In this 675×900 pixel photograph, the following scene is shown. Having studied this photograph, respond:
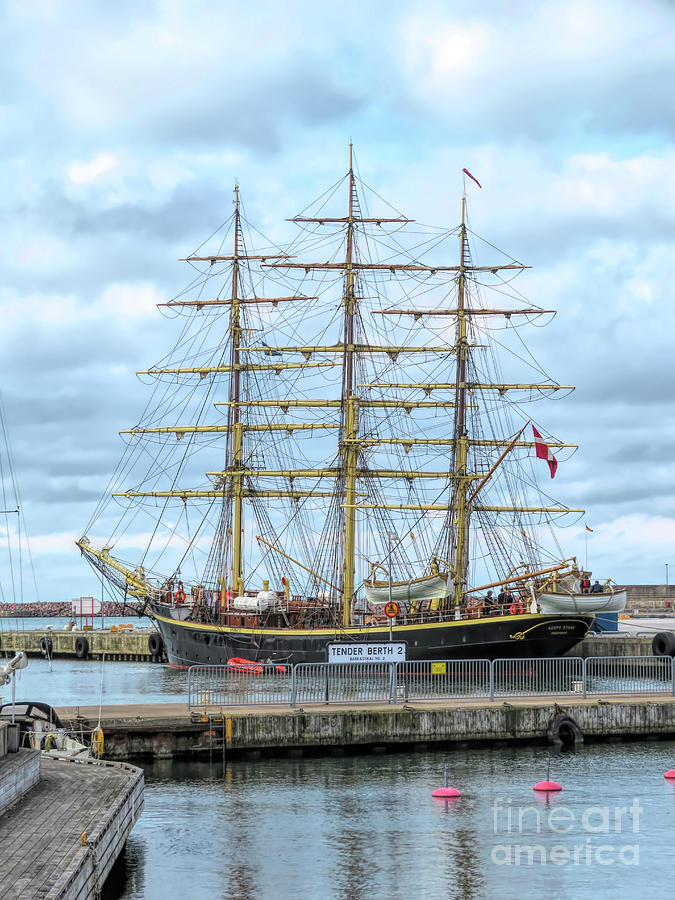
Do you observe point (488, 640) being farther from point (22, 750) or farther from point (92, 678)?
point (22, 750)

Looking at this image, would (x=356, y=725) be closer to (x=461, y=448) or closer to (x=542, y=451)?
(x=542, y=451)

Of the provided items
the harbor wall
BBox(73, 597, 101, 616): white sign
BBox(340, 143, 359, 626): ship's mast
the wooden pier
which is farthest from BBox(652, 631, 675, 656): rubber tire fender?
A: BBox(73, 597, 101, 616): white sign

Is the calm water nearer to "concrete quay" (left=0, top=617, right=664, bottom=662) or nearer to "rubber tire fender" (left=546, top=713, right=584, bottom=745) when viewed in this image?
"rubber tire fender" (left=546, top=713, right=584, bottom=745)

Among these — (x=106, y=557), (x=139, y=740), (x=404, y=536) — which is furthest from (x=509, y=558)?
(x=139, y=740)

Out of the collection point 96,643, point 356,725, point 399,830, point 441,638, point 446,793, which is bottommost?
point 399,830

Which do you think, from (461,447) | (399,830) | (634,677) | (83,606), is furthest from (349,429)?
(83,606)

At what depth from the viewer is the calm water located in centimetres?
2386

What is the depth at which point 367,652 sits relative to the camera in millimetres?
41188

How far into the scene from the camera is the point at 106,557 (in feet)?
291

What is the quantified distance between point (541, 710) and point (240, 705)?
31.8 ft

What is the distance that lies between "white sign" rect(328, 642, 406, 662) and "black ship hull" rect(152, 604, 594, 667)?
26.8m

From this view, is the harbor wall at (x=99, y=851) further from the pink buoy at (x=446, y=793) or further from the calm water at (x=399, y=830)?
the pink buoy at (x=446, y=793)

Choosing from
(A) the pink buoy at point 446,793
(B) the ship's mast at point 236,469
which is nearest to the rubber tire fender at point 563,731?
(A) the pink buoy at point 446,793

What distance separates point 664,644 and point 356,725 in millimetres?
29883
